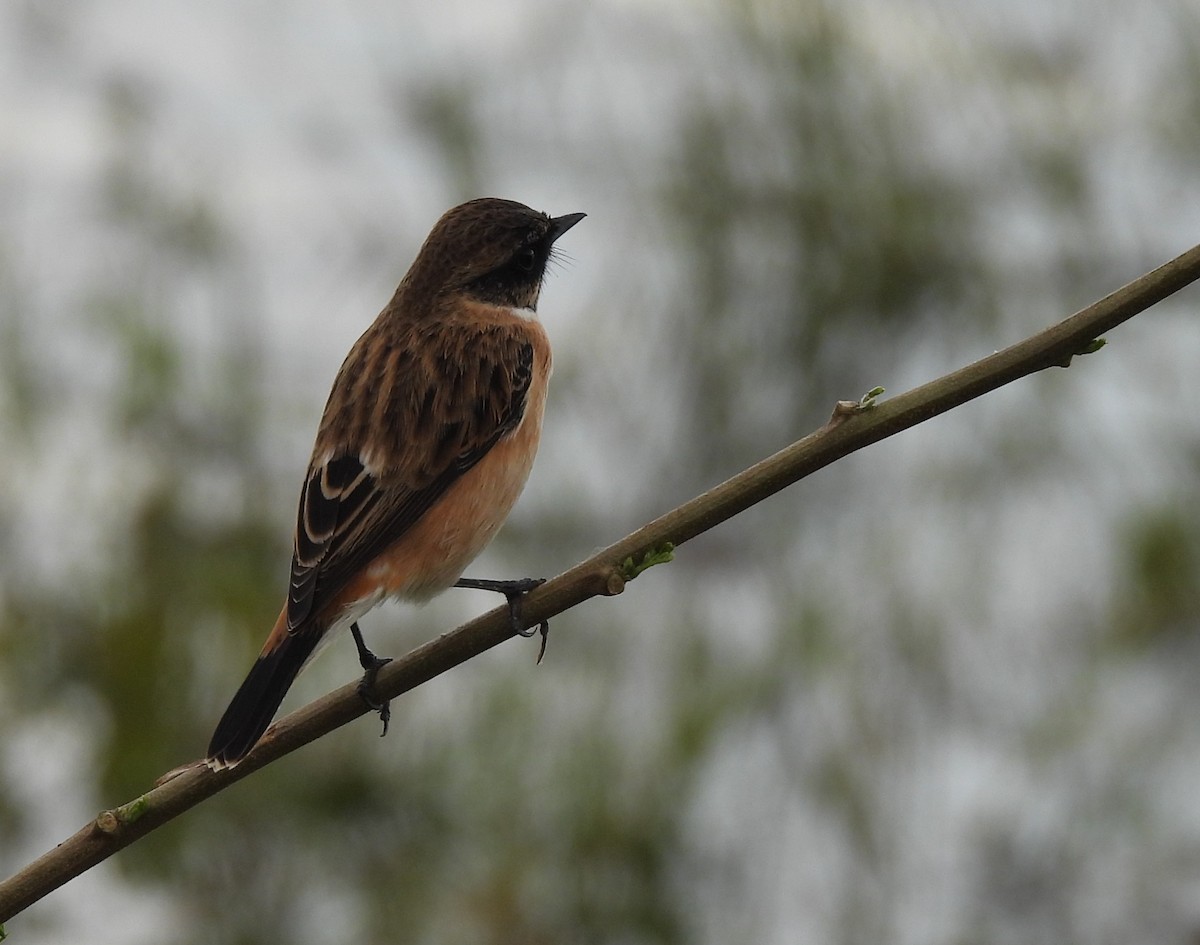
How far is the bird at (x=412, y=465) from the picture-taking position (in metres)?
3.10

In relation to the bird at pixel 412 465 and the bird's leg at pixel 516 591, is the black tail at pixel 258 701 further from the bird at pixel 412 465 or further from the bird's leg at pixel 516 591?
the bird's leg at pixel 516 591

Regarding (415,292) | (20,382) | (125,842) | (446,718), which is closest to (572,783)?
(446,718)

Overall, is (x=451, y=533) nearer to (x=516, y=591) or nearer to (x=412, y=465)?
(x=412, y=465)

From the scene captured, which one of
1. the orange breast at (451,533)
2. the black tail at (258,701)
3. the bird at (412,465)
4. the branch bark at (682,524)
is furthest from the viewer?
the orange breast at (451,533)

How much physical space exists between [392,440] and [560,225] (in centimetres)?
76

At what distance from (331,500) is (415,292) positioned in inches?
33.5

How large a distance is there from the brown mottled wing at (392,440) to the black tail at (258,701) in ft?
0.21

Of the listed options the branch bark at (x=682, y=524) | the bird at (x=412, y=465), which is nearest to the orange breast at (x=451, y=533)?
the bird at (x=412, y=465)

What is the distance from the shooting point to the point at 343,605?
3123 mm

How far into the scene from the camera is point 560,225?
3635 mm

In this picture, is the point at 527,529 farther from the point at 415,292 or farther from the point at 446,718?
the point at 415,292

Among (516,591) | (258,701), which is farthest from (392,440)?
(258,701)

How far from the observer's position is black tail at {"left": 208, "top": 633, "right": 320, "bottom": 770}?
217 cm

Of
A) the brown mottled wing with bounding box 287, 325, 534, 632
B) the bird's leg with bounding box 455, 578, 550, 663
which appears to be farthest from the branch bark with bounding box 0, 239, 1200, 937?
the brown mottled wing with bounding box 287, 325, 534, 632
